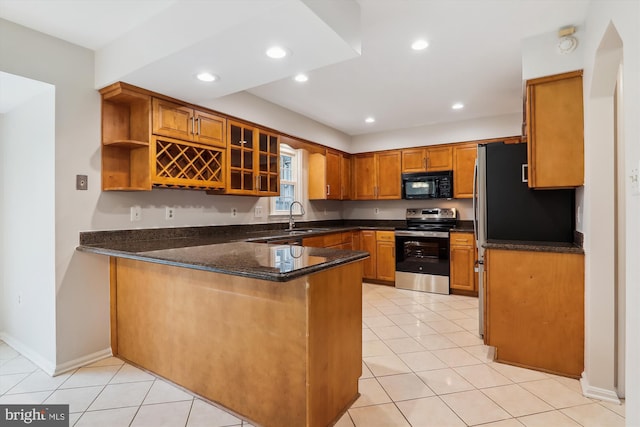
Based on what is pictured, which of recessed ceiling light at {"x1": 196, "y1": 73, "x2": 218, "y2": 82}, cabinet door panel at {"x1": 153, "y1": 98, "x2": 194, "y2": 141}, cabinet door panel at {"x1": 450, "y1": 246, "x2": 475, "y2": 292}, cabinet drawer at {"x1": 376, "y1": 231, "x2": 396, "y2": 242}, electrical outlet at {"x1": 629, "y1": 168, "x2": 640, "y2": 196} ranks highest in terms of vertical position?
recessed ceiling light at {"x1": 196, "y1": 73, "x2": 218, "y2": 82}

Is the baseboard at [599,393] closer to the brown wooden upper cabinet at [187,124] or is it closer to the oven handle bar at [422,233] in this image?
the oven handle bar at [422,233]

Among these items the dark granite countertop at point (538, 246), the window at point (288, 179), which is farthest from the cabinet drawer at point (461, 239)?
the window at point (288, 179)

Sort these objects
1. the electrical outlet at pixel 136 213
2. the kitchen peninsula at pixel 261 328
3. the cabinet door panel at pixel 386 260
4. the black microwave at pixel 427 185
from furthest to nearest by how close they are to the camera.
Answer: the cabinet door panel at pixel 386 260 < the black microwave at pixel 427 185 < the electrical outlet at pixel 136 213 < the kitchen peninsula at pixel 261 328

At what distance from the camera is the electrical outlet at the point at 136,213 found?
108 inches

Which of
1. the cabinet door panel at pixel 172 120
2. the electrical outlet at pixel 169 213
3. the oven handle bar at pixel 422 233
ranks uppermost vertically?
the cabinet door panel at pixel 172 120

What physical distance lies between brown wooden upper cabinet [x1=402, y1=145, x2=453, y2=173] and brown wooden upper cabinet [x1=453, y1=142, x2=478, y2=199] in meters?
0.10

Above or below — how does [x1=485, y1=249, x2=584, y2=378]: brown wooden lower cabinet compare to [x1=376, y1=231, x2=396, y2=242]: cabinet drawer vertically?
below

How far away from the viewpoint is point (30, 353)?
2.55 metres

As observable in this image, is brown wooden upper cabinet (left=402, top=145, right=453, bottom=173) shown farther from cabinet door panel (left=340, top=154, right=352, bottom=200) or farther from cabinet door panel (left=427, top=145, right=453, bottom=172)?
cabinet door panel (left=340, top=154, right=352, bottom=200)

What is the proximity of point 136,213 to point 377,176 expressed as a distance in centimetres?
370

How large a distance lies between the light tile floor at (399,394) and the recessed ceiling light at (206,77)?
2.15 m

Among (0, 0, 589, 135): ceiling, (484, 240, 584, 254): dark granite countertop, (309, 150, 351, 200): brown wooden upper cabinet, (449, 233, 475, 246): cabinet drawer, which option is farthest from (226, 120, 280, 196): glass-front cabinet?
(449, 233, 475, 246): cabinet drawer

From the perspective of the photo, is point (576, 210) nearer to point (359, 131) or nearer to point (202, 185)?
point (202, 185)

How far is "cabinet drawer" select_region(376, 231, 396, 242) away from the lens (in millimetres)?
4893
